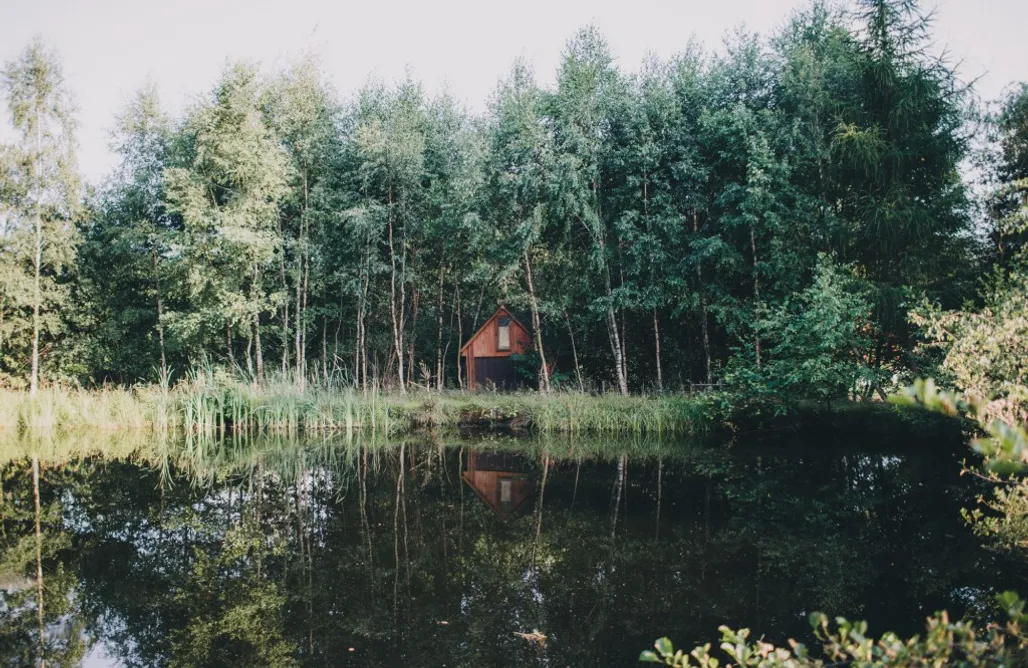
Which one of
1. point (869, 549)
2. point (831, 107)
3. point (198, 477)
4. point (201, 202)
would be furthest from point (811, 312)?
point (201, 202)

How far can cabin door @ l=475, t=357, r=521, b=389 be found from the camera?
2183cm

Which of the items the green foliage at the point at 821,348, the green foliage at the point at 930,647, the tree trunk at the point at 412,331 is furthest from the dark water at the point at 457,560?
the tree trunk at the point at 412,331

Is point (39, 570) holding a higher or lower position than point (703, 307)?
lower

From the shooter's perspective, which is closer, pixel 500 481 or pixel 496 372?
pixel 500 481

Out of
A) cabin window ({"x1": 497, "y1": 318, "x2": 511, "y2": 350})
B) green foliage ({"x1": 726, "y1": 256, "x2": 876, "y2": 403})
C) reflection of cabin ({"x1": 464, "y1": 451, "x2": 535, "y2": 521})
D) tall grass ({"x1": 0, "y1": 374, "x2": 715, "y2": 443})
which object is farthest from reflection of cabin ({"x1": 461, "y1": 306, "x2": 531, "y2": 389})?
reflection of cabin ({"x1": 464, "y1": 451, "x2": 535, "y2": 521})

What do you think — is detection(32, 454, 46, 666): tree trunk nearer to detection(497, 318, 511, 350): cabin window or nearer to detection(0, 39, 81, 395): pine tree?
detection(0, 39, 81, 395): pine tree

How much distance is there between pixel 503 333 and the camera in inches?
870

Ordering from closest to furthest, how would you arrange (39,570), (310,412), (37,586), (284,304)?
(37,586) → (39,570) → (310,412) → (284,304)

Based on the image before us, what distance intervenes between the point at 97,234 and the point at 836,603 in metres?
25.9

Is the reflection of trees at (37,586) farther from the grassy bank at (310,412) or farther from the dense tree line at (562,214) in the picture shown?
the dense tree line at (562,214)

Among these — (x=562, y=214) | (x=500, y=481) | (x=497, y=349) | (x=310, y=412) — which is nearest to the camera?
(x=500, y=481)

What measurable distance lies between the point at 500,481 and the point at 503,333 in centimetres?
1342

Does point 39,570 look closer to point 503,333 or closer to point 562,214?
point 562,214

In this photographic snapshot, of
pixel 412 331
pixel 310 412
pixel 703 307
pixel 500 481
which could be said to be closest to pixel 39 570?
pixel 500 481
